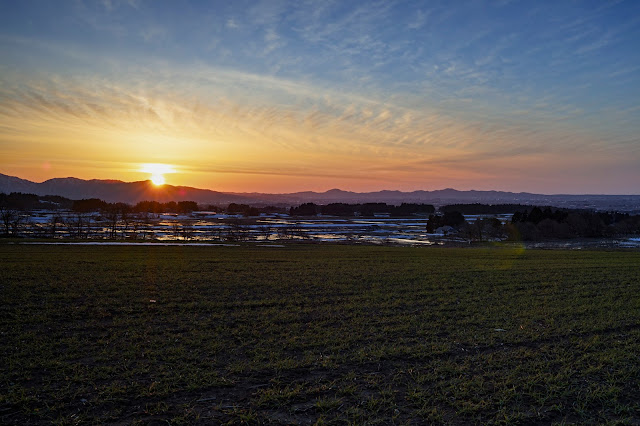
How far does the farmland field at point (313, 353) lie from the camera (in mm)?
5625

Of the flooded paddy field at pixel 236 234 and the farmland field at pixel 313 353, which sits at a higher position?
the farmland field at pixel 313 353

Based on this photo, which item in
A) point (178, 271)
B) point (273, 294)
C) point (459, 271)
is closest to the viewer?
point (273, 294)

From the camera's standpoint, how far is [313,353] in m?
7.77

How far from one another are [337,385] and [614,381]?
4.60 meters

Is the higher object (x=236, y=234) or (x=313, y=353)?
(x=313, y=353)

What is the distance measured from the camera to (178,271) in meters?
18.4

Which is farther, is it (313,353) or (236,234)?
(236,234)

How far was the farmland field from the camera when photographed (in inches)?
221

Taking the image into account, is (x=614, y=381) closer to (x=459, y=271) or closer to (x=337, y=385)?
(x=337, y=385)

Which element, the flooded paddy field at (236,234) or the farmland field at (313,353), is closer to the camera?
the farmland field at (313,353)

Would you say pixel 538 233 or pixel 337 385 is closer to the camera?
pixel 337 385

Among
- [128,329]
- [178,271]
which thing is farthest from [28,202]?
[128,329]

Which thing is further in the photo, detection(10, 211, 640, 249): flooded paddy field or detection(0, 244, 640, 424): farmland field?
detection(10, 211, 640, 249): flooded paddy field

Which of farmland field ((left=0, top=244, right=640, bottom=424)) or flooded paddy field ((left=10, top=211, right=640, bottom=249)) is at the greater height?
farmland field ((left=0, top=244, right=640, bottom=424))
